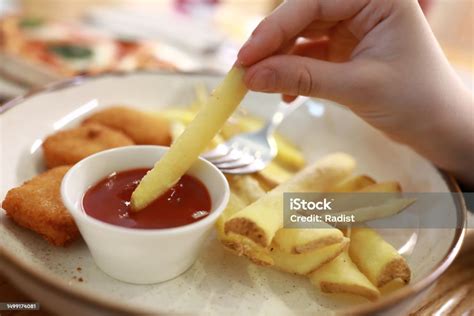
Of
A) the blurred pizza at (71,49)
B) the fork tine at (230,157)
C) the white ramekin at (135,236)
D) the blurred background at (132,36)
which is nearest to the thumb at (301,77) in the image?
the white ramekin at (135,236)

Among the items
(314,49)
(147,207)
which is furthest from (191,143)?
(314,49)

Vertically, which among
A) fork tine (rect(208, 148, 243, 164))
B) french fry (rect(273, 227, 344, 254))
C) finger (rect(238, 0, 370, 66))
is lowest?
fork tine (rect(208, 148, 243, 164))

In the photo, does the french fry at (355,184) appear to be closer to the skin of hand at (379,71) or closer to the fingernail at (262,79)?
the skin of hand at (379,71)

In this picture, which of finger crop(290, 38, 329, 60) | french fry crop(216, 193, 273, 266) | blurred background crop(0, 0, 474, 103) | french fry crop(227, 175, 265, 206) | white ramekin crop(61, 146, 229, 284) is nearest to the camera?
white ramekin crop(61, 146, 229, 284)

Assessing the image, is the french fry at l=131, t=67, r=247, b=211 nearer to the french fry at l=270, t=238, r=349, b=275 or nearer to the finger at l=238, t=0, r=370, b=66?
the finger at l=238, t=0, r=370, b=66

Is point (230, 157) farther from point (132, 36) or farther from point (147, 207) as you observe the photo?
point (132, 36)

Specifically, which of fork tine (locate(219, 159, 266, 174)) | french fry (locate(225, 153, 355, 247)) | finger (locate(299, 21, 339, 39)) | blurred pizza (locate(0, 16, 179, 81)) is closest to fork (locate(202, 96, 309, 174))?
fork tine (locate(219, 159, 266, 174))
